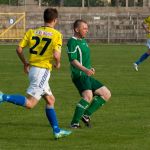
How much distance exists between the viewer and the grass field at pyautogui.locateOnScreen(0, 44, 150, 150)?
10617mm

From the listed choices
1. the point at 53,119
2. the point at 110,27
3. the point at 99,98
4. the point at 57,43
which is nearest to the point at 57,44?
the point at 57,43

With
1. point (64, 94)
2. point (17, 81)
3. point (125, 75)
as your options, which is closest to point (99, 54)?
point (125, 75)

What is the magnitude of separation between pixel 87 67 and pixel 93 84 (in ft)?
1.22

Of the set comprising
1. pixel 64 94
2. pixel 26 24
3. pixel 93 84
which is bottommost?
pixel 26 24

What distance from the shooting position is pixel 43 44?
11.0 meters

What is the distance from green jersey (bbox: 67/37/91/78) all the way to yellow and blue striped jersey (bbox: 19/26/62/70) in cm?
96

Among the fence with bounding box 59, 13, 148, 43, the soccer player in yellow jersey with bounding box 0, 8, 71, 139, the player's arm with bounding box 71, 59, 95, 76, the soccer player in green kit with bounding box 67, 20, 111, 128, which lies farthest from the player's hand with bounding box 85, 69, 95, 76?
the fence with bounding box 59, 13, 148, 43

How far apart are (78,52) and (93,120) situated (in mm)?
1605

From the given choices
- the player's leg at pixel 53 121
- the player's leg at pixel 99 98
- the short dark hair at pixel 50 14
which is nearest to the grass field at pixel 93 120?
the player's leg at pixel 53 121

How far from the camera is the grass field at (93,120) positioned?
10617mm

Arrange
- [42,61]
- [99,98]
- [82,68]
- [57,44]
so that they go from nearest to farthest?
[57,44]
[42,61]
[82,68]
[99,98]

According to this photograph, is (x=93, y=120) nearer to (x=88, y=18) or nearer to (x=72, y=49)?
(x=72, y=49)

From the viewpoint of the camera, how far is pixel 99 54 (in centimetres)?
3588

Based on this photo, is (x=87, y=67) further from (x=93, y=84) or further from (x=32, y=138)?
(x=32, y=138)
